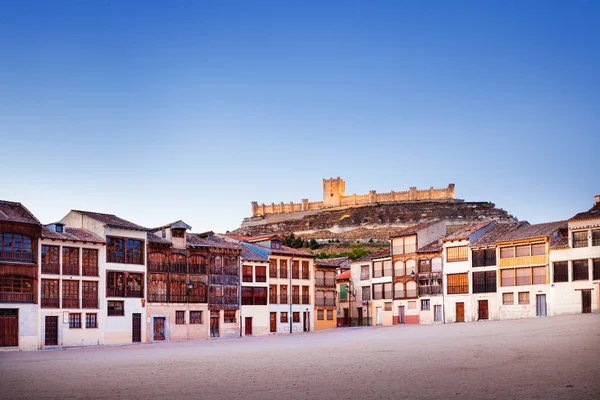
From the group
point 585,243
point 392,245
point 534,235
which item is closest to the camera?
point 585,243

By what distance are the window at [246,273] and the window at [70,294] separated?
17.6 meters

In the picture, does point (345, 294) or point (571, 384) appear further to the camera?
point (345, 294)

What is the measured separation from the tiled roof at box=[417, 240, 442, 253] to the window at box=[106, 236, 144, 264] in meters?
26.7

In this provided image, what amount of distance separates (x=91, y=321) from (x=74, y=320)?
1484 mm

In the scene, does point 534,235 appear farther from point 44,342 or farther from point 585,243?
point 44,342

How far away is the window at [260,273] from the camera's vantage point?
75.9 meters

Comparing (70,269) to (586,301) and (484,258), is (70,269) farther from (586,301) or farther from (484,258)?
(586,301)

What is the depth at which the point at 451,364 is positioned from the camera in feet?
100

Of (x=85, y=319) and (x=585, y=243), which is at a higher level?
(x=585, y=243)

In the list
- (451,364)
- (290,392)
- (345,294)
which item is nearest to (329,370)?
(451,364)

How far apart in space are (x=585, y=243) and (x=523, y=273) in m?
6.51

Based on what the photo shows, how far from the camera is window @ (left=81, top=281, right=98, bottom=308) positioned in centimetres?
6096

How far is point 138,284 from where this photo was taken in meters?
65.5

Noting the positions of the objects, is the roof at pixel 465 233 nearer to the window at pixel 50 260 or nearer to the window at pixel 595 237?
the window at pixel 595 237
